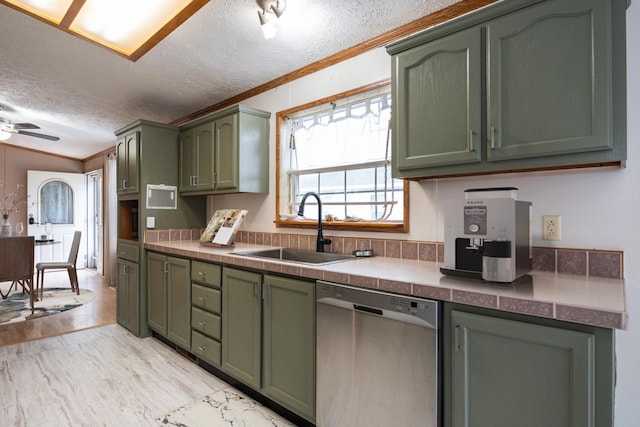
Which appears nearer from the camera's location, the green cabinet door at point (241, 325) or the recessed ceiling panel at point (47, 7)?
the green cabinet door at point (241, 325)

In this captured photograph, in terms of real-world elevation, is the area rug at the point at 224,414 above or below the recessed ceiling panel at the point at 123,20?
below

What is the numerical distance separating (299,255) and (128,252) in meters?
2.03

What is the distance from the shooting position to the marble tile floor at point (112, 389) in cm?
207

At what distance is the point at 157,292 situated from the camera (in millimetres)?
3242

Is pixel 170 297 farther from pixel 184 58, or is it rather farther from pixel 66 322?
pixel 184 58

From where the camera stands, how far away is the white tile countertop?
1.07m

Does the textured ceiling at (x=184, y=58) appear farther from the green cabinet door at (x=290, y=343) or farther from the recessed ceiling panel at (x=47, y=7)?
the green cabinet door at (x=290, y=343)

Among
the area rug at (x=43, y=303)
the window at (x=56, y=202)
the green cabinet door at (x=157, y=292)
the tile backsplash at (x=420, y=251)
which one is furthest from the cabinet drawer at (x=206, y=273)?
the window at (x=56, y=202)

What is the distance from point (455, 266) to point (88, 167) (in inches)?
327

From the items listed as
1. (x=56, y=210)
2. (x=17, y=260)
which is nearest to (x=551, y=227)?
(x=17, y=260)

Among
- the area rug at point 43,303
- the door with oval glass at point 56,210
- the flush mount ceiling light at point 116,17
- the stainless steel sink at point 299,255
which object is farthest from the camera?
the door with oval glass at point 56,210

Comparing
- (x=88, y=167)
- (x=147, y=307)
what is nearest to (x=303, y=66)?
(x=147, y=307)

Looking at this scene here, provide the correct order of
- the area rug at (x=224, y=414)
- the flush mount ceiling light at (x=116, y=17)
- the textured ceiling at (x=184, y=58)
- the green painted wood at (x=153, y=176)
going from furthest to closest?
the green painted wood at (x=153, y=176)
the flush mount ceiling light at (x=116, y=17)
the textured ceiling at (x=184, y=58)
the area rug at (x=224, y=414)

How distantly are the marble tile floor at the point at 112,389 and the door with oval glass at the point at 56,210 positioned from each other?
494 cm
